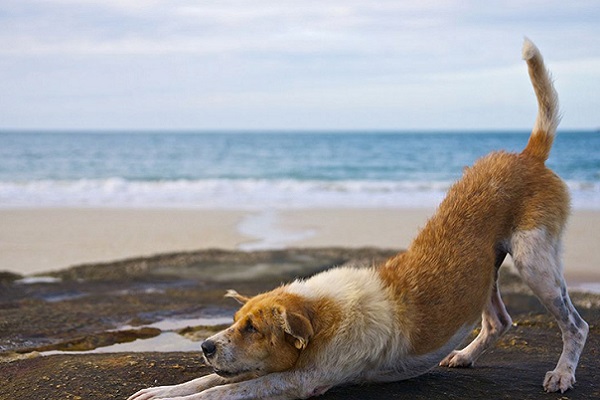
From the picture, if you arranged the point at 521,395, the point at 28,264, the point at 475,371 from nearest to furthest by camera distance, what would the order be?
1. the point at 521,395
2. the point at 475,371
3. the point at 28,264

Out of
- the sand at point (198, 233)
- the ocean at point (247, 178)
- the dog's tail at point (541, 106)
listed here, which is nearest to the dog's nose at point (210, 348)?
the dog's tail at point (541, 106)

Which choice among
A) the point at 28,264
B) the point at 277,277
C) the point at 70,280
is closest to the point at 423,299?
the point at 277,277

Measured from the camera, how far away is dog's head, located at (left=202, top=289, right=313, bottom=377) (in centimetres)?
467

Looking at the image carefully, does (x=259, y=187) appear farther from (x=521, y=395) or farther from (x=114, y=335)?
(x=521, y=395)

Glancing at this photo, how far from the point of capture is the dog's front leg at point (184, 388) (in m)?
4.97

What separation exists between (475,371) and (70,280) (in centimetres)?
689

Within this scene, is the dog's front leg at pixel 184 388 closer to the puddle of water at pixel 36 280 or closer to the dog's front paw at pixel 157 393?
the dog's front paw at pixel 157 393

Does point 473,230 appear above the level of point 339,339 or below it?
above

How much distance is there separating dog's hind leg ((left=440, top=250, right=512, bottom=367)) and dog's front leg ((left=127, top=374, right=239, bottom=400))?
6.51ft

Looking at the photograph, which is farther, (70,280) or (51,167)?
(51,167)

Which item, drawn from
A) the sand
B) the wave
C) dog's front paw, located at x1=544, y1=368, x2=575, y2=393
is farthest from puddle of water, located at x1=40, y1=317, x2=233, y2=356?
the wave

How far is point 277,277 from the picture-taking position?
1087cm

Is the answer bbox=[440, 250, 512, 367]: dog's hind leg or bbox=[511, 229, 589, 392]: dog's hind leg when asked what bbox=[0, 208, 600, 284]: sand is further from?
bbox=[511, 229, 589, 392]: dog's hind leg

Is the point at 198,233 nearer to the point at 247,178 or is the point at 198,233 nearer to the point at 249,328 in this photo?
the point at 249,328
